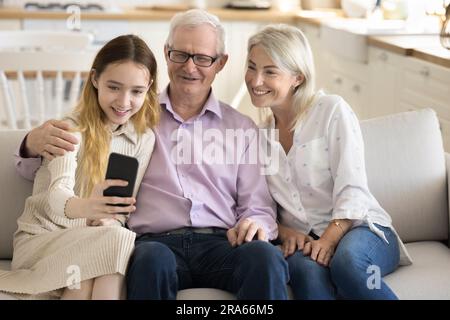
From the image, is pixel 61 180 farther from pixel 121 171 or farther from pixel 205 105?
pixel 205 105

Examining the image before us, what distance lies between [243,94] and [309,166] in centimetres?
330

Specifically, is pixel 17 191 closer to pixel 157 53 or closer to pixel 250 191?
pixel 250 191

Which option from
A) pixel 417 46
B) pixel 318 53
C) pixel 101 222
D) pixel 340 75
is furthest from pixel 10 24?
pixel 101 222

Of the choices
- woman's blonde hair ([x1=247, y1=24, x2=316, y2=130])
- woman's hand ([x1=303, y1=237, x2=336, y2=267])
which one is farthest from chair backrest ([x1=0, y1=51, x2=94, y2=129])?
woman's hand ([x1=303, y1=237, x2=336, y2=267])

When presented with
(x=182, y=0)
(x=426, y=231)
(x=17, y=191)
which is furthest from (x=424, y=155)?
(x=182, y=0)

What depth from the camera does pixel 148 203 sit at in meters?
2.29

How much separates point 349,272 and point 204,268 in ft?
1.26

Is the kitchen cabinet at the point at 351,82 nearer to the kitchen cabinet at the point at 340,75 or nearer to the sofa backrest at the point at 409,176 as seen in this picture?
the kitchen cabinet at the point at 340,75

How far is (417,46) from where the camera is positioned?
3.86 meters

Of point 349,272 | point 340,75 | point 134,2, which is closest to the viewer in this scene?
point 349,272

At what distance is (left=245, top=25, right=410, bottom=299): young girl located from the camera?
224 cm

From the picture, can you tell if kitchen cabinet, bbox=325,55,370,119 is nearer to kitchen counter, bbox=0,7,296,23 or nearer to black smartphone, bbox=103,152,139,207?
kitchen counter, bbox=0,7,296,23

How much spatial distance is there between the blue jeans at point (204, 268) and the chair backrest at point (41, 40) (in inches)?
73.5

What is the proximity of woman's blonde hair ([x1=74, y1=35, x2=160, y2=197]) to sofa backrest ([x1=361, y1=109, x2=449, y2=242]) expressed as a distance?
0.75 metres
